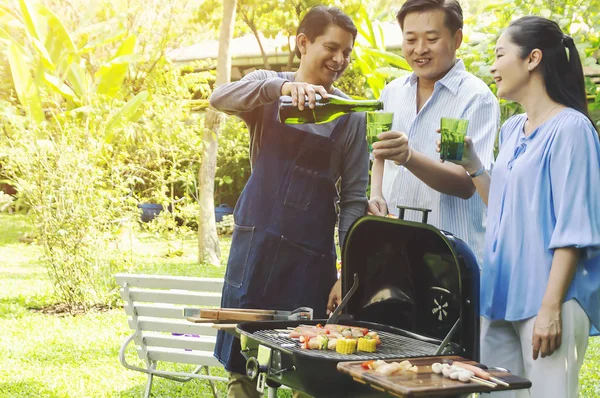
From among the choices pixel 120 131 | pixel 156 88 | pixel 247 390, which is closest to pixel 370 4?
pixel 156 88

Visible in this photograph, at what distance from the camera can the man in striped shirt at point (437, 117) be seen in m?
2.55

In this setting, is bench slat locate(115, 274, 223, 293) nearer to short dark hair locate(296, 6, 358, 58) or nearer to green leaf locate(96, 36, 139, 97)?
short dark hair locate(296, 6, 358, 58)

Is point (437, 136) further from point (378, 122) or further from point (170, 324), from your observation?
point (170, 324)

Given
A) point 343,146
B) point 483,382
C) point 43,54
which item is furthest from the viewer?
point 43,54

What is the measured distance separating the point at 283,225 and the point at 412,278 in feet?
1.86

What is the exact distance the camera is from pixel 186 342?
14.7 feet

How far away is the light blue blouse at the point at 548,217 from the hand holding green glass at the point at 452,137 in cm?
19

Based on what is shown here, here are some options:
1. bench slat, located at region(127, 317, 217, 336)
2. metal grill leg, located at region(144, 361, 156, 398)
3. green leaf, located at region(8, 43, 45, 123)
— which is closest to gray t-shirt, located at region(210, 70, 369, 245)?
bench slat, located at region(127, 317, 217, 336)

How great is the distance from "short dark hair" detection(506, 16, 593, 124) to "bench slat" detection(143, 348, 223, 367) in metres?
2.63

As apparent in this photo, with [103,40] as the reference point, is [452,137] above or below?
below

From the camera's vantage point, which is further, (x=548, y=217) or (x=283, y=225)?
(x=283, y=225)

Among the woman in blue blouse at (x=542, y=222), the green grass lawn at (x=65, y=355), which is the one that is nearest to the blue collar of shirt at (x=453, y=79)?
the woman in blue blouse at (x=542, y=222)

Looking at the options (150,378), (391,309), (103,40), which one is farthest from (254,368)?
(103,40)

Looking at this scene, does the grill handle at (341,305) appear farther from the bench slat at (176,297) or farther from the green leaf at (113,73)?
the green leaf at (113,73)
